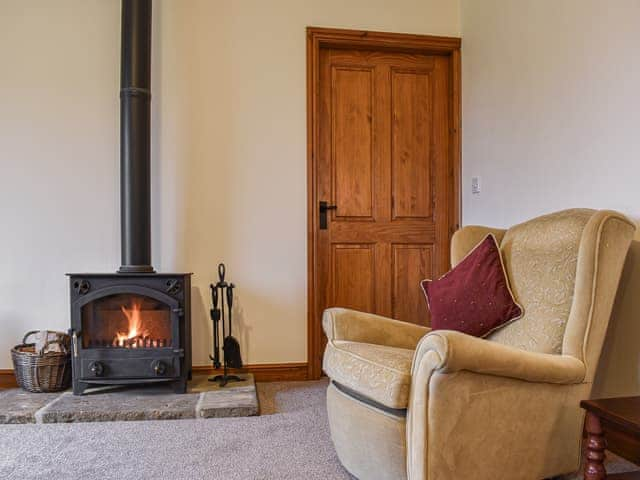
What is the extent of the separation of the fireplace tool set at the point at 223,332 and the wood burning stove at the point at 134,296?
16cm

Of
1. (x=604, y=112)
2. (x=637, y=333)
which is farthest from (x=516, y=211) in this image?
(x=637, y=333)

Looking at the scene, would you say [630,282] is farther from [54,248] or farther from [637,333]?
[54,248]

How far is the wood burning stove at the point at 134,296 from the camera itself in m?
2.77

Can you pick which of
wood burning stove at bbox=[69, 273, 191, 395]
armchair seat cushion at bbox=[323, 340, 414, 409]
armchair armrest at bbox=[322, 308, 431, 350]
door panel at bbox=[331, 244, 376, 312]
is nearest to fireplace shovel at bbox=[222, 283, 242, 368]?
wood burning stove at bbox=[69, 273, 191, 395]

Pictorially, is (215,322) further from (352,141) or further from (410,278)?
(352,141)

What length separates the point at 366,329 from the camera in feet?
6.93

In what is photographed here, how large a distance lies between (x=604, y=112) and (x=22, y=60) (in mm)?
3124

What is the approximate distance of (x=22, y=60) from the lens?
10.2ft

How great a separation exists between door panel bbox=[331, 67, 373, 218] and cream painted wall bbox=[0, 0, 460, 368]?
0.26 metres

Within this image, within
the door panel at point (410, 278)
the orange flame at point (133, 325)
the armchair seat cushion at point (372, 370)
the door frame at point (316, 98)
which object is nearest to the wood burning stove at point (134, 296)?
the orange flame at point (133, 325)

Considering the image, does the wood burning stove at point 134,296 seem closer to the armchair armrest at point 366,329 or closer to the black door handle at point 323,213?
the black door handle at point 323,213

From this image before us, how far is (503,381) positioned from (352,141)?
7.30 ft

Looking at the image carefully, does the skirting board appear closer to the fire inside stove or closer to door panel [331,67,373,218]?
the fire inside stove

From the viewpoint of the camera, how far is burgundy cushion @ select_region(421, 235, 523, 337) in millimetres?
1958
